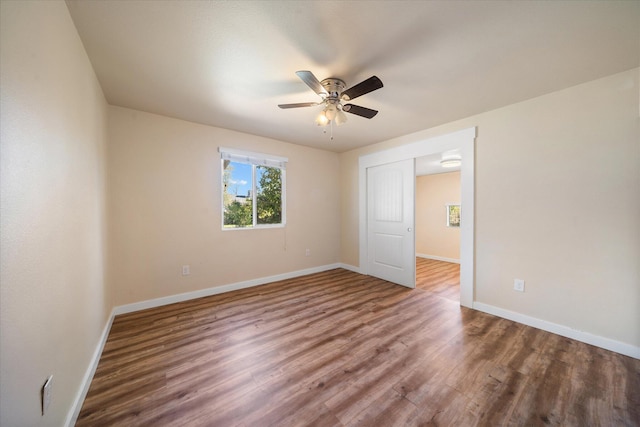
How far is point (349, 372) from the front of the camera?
175 centimetres

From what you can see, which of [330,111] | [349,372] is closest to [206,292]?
[349,372]

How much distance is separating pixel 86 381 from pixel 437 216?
6.59 metres

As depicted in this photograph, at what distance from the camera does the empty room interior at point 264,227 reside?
4.06 feet

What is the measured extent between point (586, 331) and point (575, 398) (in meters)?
1.05

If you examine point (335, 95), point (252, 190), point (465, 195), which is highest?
point (335, 95)

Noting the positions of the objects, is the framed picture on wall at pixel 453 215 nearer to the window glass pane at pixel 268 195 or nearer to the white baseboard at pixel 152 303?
the white baseboard at pixel 152 303

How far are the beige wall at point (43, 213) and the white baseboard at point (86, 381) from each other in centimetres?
6

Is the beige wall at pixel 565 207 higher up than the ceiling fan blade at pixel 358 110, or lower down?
lower down

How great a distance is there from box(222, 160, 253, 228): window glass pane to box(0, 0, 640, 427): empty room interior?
34 mm

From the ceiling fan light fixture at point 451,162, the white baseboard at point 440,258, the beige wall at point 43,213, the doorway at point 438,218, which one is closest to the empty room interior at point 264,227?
the beige wall at point 43,213

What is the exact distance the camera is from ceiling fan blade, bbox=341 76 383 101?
67.4 inches

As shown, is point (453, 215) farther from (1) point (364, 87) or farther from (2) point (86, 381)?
(2) point (86, 381)

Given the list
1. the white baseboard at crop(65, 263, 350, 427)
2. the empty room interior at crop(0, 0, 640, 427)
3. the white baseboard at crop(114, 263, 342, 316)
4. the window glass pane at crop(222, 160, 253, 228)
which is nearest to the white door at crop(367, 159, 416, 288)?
the empty room interior at crop(0, 0, 640, 427)

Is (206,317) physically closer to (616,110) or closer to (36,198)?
(36,198)
